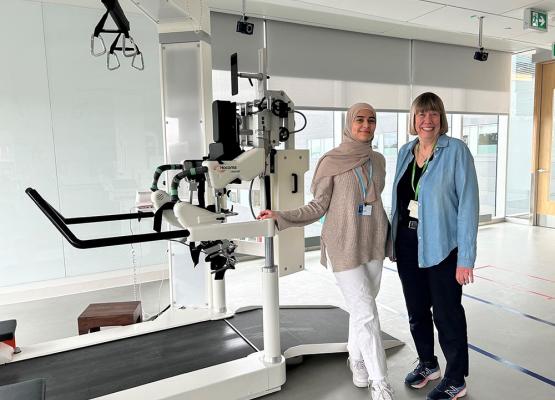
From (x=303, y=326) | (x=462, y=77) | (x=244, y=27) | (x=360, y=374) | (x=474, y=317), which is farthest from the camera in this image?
(x=462, y=77)

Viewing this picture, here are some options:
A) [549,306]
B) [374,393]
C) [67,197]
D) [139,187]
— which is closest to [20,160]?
[67,197]

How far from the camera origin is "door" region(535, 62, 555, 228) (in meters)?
7.04

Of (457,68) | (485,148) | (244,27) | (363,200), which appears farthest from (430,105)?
(485,148)

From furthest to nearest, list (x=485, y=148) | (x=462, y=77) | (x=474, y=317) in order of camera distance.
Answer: (x=485, y=148)
(x=462, y=77)
(x=474, y=317)

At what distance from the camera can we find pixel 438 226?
2.02 metres

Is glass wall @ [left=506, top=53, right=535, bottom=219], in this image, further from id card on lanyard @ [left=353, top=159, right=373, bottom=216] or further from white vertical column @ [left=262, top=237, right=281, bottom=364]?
white vertical column @ [left=262, top=237, right=281, bottom=364]

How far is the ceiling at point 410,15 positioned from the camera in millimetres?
4539

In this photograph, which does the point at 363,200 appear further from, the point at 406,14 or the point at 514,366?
the point at 406,14

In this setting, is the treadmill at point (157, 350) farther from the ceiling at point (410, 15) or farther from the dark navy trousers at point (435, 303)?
the ceiling at point (410, 15)

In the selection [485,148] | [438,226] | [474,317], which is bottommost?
[474,317]

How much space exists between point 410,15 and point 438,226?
3.89 m

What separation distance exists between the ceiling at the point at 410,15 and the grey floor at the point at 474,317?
3101 mm

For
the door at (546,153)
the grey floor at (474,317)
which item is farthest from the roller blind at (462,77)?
the grey floor at (474,317)

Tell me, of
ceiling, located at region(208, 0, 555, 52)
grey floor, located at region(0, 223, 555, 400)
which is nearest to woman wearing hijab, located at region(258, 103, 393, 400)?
grey floor, located at region(0, 223, 555, 400)
